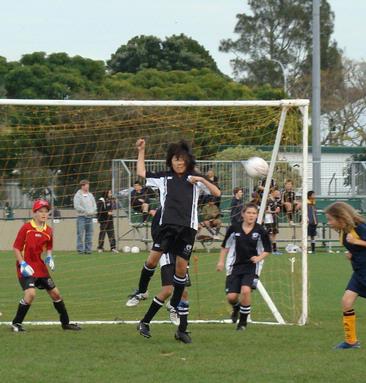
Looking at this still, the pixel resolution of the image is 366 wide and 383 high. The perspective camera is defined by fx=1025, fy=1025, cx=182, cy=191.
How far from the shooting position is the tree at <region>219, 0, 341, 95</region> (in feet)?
251

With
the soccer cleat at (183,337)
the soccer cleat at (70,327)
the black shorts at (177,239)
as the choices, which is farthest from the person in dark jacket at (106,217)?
the soccer cleat at (183,337)

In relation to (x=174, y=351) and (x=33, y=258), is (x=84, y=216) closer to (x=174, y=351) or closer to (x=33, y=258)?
(x=33, y=258)

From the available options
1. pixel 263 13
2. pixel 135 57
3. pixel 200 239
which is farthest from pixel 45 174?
pixel 263 13

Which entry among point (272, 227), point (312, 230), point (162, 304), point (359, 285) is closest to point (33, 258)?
point (162, 304)

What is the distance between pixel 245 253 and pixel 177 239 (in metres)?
1.61

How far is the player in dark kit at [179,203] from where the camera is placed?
1066 cm

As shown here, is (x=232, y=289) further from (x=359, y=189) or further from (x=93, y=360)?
(x=359, y=189)

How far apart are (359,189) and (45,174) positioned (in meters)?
13.2

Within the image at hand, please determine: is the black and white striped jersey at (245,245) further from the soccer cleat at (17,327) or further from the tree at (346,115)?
the tree at (346,115)

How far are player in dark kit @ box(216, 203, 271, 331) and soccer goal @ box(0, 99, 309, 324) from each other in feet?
2.99

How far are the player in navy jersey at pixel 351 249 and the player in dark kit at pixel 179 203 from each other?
49.7 inches

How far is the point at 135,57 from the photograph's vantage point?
217 feet

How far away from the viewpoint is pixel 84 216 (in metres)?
22.4

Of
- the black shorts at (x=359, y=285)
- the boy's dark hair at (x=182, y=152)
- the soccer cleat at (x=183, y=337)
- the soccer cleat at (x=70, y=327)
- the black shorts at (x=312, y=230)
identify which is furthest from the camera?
the black shorts at (x=312, y=230)
